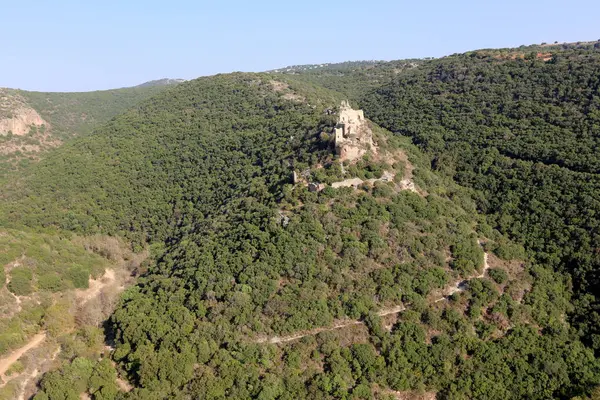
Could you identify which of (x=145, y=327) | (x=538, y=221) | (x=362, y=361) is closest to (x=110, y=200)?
(x=145, y=327)

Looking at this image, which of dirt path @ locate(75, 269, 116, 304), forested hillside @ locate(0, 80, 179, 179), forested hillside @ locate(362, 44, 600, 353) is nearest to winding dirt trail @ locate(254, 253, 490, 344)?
forested hillside @ locate(362, 44, 600, 353)

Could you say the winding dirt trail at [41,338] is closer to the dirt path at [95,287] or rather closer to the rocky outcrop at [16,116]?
the dirt path at [95,287]

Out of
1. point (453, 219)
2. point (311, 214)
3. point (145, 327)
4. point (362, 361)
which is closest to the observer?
point (362, 361)

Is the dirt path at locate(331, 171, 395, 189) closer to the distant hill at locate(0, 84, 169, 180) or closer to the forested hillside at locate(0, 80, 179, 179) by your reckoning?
the distant hill at locate(0, 84, 169, 180)

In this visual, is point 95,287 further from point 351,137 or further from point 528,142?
point 528,142

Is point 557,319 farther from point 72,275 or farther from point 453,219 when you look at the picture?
point 72,275

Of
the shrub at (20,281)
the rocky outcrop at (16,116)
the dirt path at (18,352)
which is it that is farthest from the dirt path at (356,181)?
the rocky outcrop at (16,116)

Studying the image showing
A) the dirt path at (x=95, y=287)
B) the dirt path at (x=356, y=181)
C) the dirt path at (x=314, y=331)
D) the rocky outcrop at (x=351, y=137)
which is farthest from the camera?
the rocky outcrop at (x=351, y=137)
